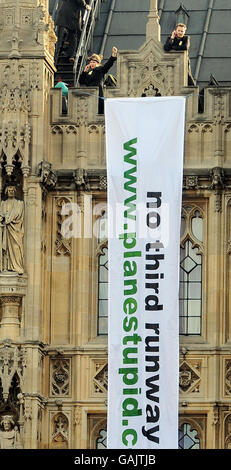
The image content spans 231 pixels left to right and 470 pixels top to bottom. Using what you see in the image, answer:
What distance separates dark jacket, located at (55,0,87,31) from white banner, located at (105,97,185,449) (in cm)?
516

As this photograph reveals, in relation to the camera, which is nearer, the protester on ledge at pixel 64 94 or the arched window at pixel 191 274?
the arched window at pixel 191 274

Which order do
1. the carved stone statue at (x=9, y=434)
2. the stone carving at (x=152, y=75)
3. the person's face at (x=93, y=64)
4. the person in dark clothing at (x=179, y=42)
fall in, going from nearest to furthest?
the carved stone statue at (x=9, y=434), the stone carving at (x=152, y=75), the person in dark clothing at (x=179, y=42), the person's face at (x=93, y=64)

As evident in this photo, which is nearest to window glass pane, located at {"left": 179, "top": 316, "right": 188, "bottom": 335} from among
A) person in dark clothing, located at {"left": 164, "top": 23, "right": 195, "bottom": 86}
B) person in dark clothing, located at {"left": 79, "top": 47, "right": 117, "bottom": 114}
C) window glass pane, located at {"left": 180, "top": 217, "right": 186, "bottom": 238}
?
window glass pane, located at {"left": 180, "top": 217, "right": 186, "bottom": 238}

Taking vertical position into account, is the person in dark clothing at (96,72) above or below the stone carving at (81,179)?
above

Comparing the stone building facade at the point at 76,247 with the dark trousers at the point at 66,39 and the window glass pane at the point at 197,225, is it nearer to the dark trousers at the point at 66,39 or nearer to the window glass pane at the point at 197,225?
the window glass pane at the point at 197,225

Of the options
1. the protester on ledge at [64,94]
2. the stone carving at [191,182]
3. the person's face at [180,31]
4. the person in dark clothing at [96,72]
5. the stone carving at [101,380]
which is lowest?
the stone carving at [101,380]

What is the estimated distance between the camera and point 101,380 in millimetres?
61031

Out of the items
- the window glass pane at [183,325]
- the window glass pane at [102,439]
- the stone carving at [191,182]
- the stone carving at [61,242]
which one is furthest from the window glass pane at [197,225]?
the window glass pane at [102,439]

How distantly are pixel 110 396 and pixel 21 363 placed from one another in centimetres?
183

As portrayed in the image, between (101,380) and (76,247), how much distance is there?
8.81 ft

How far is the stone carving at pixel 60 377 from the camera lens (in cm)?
6100

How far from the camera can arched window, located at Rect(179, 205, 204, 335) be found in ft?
201
